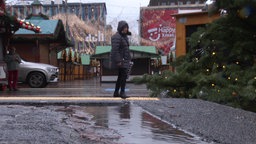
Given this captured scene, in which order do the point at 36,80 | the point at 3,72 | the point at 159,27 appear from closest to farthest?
the point at 3,72 → the point at 36,80 → the point at 159,27

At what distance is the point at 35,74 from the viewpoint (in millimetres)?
19750

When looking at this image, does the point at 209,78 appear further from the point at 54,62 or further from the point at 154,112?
the point at 54,62

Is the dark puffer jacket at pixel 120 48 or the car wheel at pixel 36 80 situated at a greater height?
the dark puffer jacket at pixel 120 48

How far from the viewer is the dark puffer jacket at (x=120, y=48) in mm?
9633

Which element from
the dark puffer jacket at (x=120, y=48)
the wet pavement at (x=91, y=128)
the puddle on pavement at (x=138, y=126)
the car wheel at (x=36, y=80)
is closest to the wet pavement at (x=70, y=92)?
the car wheel at (x=36, y=80)

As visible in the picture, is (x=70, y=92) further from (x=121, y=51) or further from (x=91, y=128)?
(x=91, y=128)

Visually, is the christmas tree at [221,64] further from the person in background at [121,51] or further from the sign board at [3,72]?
the sign board at [3,72]

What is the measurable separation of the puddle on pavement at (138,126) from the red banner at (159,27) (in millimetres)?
78997

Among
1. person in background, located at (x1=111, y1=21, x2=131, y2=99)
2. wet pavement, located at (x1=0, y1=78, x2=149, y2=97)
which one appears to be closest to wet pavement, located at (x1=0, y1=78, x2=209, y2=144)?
person in background, located at (x1=111, y1=21, x2=131, y2=99)

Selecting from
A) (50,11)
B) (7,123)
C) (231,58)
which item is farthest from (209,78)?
(50,11)

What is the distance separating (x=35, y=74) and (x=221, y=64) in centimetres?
1136

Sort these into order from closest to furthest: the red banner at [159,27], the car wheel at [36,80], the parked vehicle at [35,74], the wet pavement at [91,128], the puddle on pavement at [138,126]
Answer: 1. the wet pavement at [91,128]
2. the puddle on pavement at [138,126]
3. the parked vehicle at [35,74]
4. the car wheel at [36,80]
5. the red banner at [159,27]

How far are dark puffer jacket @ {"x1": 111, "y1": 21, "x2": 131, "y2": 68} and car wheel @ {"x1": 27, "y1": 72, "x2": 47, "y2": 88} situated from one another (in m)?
10.6

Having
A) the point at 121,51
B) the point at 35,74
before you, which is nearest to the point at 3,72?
the point at 35,74
